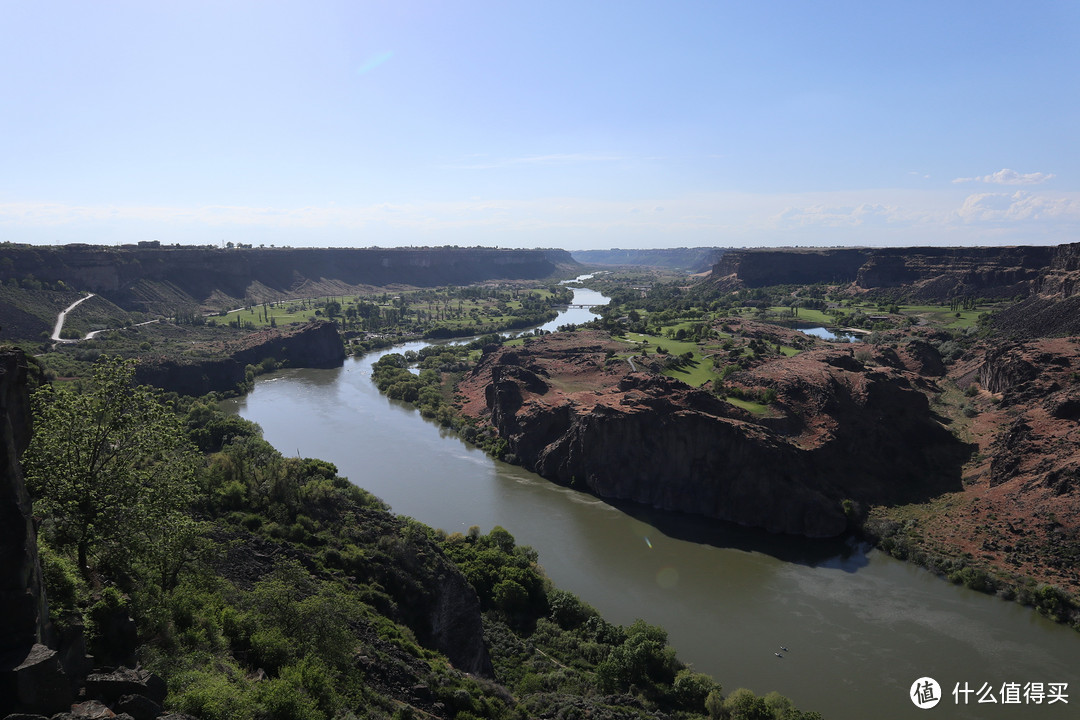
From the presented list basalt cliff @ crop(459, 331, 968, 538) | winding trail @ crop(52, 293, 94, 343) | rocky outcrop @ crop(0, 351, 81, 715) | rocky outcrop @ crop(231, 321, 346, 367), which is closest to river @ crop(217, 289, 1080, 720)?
basalt cliff @ crop(459, 331, 968, 538)

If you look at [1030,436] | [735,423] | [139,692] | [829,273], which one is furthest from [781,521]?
[829,273]

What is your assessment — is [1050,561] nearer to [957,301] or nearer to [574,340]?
[574,340]

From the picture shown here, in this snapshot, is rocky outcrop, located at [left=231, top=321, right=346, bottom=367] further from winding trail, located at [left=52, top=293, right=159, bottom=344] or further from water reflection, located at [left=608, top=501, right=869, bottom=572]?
water reflection, located at [left=608, top=501, right=869, bottom=572]

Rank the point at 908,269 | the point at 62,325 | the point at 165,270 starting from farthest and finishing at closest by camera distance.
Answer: the point at 908,269 → the point at 165,270 → the point at 62,325

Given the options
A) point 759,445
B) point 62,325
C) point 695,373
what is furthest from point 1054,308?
point 62,325

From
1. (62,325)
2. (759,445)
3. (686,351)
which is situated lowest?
Result: (759,445)

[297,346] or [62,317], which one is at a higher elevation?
[62,317]

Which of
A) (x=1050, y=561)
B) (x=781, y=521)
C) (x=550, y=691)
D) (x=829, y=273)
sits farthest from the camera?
(x=829, y=273)

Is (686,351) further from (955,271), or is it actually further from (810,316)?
(955,271)
